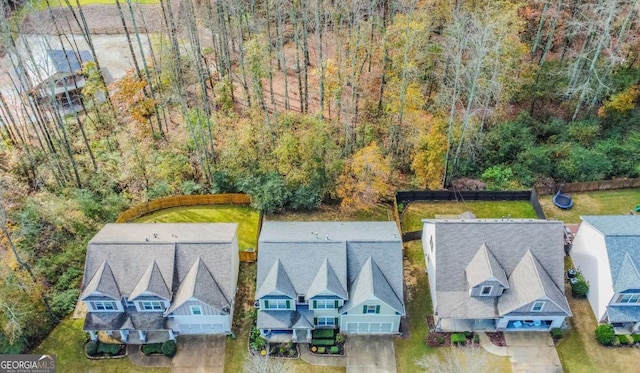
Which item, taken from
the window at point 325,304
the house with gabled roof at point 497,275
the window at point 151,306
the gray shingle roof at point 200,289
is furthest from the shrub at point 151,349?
the house with gabled roof at point 497,275

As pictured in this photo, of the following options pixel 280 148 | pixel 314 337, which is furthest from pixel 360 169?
pixel 314 337

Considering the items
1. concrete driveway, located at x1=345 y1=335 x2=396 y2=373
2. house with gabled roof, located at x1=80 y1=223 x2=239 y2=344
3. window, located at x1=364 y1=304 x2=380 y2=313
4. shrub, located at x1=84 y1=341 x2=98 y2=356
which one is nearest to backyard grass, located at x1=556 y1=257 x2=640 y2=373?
concrete driveway, located at x1=345 y1=335 x2=396 y2=373

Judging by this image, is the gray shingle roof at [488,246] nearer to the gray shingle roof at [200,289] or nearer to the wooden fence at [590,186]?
the wooden fence at [590,186]

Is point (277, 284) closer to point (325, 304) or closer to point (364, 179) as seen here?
point (325, 304)

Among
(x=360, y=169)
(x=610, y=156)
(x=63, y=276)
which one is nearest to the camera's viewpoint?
(x=63, y=276)

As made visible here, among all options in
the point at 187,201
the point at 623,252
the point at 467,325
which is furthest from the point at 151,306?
the point at 623,252

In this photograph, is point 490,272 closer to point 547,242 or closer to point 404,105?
point 547,242
